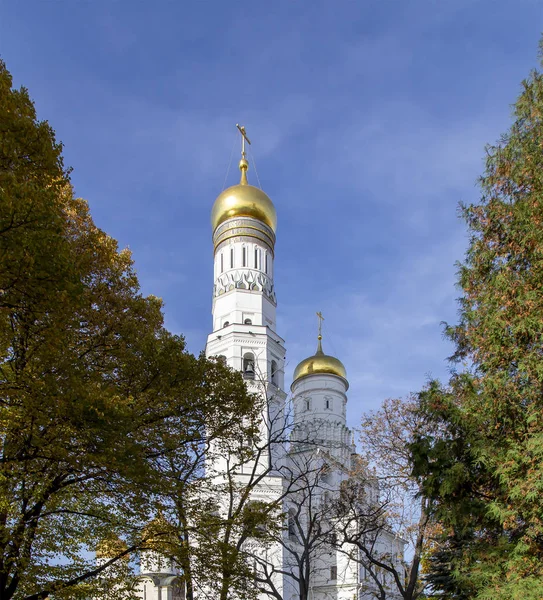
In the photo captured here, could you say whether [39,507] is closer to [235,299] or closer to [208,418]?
[208,418]

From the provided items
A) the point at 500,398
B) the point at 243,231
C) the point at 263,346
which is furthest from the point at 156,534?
the point at 243,231

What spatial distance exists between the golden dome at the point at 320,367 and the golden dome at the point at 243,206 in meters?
9.08

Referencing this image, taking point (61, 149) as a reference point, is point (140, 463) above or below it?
below

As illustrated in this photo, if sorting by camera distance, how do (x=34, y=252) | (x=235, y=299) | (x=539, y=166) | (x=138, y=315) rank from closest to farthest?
(x=34, y=252) < (x=539, y=166) < (x=138, y=315) < (x=235, y=299)

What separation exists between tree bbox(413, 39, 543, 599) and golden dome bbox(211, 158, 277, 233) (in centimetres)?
2248

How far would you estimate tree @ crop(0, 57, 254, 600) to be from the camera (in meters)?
8.15

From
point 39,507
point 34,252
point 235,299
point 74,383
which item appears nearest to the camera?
point 34,252

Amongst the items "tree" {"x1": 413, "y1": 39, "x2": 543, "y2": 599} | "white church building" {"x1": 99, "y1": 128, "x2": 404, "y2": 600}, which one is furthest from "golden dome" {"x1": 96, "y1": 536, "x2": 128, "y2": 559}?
"white church building" {"x1": 99, "y1": 128, "x2": 404, "y2": 600}

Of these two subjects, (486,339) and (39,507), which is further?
(486,339)

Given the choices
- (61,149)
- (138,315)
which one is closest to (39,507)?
(138,315)

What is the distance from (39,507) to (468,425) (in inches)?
273

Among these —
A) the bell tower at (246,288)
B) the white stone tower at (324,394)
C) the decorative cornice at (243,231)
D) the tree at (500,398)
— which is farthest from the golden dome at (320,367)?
the tree at (500,398)

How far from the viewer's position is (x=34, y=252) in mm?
7656

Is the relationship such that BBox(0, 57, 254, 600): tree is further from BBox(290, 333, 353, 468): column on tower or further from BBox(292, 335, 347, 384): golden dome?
BBox(292, 335, 347, 384): golden dome
